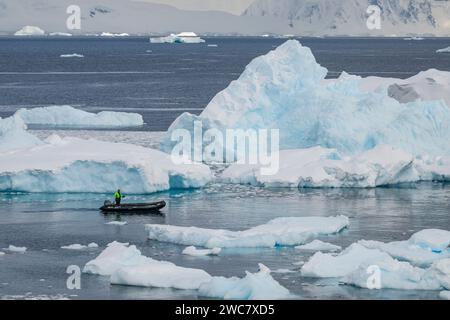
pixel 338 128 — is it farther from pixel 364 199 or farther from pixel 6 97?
pixel 6 97

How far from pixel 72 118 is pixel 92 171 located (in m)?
18.0

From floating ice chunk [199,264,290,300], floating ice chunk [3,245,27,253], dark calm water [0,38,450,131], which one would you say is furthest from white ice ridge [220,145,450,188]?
floating ice chunk [199,264,290,300]

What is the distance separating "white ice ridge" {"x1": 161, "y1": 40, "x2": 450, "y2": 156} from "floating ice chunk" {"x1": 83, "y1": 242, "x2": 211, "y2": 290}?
1662cm

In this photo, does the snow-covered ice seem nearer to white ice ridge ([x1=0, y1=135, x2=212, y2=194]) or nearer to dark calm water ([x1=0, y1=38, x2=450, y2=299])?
dark calm water ([x1=0, y1=38, x2=450, y2=299])

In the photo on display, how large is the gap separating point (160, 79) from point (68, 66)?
2799cm

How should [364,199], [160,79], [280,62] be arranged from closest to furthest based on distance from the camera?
[364,199]
[280,62]
[160,79]

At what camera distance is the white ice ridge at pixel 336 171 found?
1561 inches

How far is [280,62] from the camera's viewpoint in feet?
153

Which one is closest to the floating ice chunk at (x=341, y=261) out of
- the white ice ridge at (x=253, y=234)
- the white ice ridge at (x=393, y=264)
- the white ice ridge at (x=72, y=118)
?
the white ice ridge at (x=393, y=264)

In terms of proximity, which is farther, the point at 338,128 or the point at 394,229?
the point at 338,128
